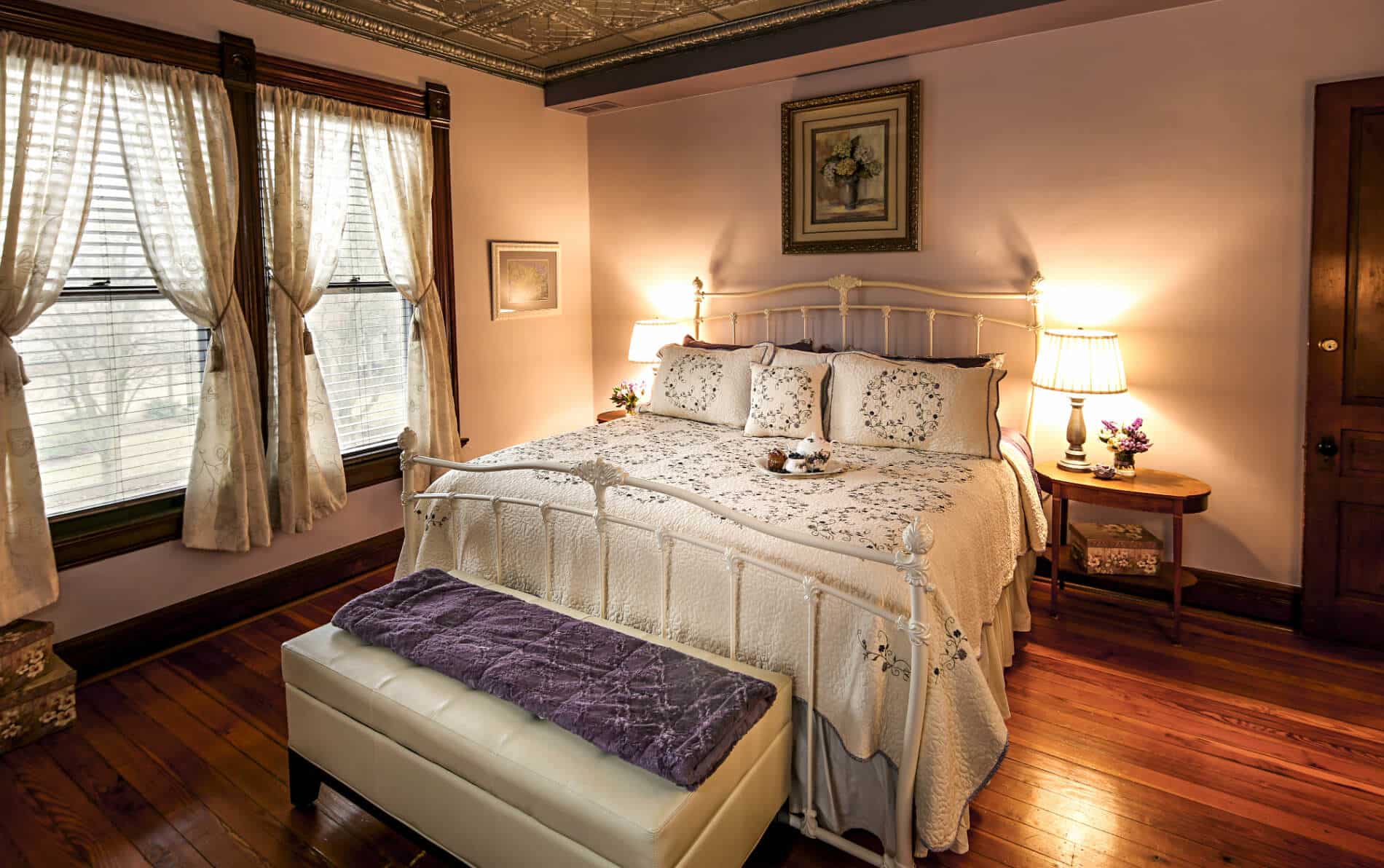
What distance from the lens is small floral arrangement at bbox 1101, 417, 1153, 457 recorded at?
11.2ft

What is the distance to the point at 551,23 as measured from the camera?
4066mm

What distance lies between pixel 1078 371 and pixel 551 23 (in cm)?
302

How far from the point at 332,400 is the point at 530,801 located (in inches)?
113

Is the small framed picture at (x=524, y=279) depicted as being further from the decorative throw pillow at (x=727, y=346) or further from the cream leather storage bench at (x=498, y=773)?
the cream leather storage bench at (x=498, y=773)

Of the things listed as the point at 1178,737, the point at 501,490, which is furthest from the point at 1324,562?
the point at 501,490

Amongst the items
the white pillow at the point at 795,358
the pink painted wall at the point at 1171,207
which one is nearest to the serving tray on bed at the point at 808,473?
the white pillow at the point at 795,358

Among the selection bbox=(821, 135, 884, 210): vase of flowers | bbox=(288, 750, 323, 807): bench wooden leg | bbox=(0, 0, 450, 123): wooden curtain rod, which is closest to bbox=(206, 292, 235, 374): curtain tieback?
bbox=(0, 0, 450, 123): wooden curtain rod

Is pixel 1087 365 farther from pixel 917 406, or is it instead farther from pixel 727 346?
pixel 727 346

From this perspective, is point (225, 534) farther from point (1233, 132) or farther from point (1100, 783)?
point (1233, 132)

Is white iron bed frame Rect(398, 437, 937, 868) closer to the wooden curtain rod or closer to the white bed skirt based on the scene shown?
the white bed skirt

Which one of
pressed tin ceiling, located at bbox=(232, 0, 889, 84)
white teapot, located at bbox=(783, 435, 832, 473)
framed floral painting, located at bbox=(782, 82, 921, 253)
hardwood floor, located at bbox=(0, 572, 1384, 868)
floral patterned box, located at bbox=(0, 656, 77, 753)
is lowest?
hardwood floor, located at bbox=(0, 572, 1384, 868)

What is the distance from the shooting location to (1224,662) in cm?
310

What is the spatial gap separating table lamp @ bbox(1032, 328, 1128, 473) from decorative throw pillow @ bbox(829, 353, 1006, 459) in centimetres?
32

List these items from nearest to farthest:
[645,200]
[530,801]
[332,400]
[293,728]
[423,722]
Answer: [530,801] → [423,722] → [293,728] → [332,400] → [645,200]
